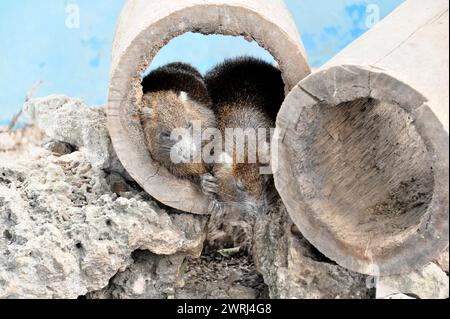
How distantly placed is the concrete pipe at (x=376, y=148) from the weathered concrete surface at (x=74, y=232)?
1.03 m

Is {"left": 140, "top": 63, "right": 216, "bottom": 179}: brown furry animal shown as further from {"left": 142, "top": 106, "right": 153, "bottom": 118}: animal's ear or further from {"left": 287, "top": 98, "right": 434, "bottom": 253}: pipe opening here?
{"left": 287, "top": 98, "right": 434, "bottom": 253}: pipe opening

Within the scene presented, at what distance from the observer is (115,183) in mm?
5301

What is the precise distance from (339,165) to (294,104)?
0.70 m

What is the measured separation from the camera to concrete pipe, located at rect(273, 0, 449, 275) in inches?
147

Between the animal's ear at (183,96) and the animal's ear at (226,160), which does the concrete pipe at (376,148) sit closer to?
the animal's ear at (226,160)

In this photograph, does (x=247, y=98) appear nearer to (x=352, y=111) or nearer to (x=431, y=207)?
(x=352, y=111)

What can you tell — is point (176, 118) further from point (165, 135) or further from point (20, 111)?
point (20, 111)

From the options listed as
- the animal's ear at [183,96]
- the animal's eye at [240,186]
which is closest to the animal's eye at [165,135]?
the animal's ear at [183,96]

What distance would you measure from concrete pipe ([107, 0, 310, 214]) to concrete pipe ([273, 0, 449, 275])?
54 cm

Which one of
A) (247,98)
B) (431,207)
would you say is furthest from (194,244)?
(431,207)

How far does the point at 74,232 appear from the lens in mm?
4652

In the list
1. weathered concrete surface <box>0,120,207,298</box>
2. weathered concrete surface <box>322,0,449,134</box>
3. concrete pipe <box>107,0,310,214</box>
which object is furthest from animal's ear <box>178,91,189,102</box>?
weathered concrete surface <box>322,0,449,134</box>

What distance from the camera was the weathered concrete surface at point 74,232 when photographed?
448 centimetres

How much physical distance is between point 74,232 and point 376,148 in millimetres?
2098
